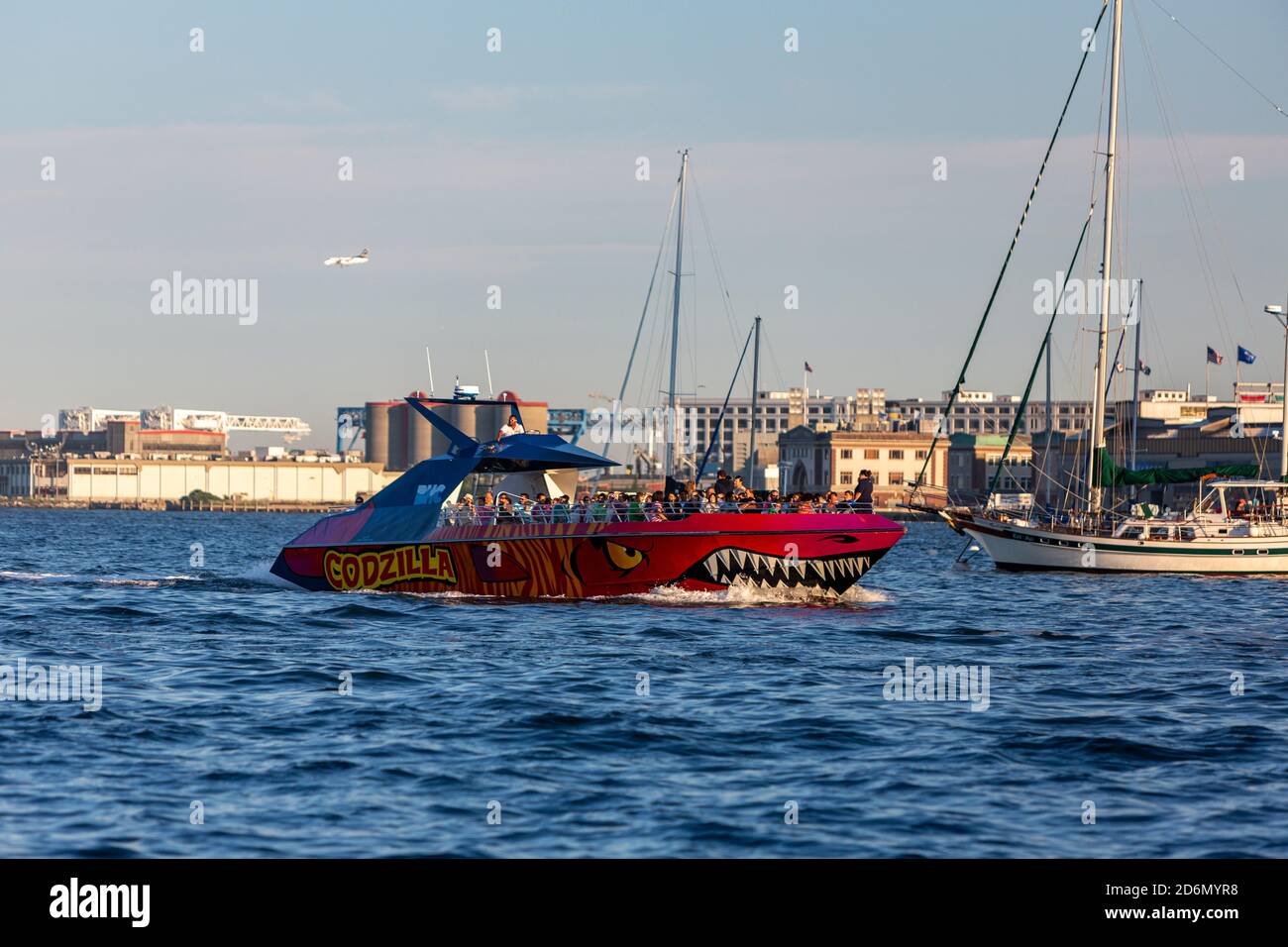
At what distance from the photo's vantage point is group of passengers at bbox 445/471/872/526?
34281 mm

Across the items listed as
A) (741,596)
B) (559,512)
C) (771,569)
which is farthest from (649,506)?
(771,569)

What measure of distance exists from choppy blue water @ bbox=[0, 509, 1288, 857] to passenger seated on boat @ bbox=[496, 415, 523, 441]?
6001 millimetres

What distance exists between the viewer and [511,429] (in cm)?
4000

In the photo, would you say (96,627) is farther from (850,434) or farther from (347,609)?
(850,434)

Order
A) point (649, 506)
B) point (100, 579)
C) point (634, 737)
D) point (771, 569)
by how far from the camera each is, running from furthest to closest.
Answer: point (100, 579) < point (649, 506) < point (771, 569) < point (634, 737)

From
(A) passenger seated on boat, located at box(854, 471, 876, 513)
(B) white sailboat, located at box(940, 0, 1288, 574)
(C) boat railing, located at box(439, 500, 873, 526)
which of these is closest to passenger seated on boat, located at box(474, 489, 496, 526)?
→ (C) boat railing, located at box(439, 500, 873, 526)

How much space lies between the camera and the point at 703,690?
22.0m

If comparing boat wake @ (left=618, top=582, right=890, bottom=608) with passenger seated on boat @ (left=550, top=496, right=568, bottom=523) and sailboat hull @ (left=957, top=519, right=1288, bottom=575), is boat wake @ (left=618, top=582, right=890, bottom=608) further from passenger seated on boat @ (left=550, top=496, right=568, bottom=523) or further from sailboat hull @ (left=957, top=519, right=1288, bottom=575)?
sailboat hull @ (left=957, top=519, right=1288, bottom=575)

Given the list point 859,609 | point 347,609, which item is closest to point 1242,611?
point 859,609

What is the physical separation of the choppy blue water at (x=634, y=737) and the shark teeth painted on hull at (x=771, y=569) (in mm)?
522

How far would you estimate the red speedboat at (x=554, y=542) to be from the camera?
3375cm

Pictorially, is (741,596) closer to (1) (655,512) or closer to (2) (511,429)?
(1) (655,512)

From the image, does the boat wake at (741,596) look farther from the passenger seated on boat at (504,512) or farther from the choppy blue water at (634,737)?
the passenger seated on boat at (504,512)

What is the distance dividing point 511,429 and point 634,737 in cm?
2220
